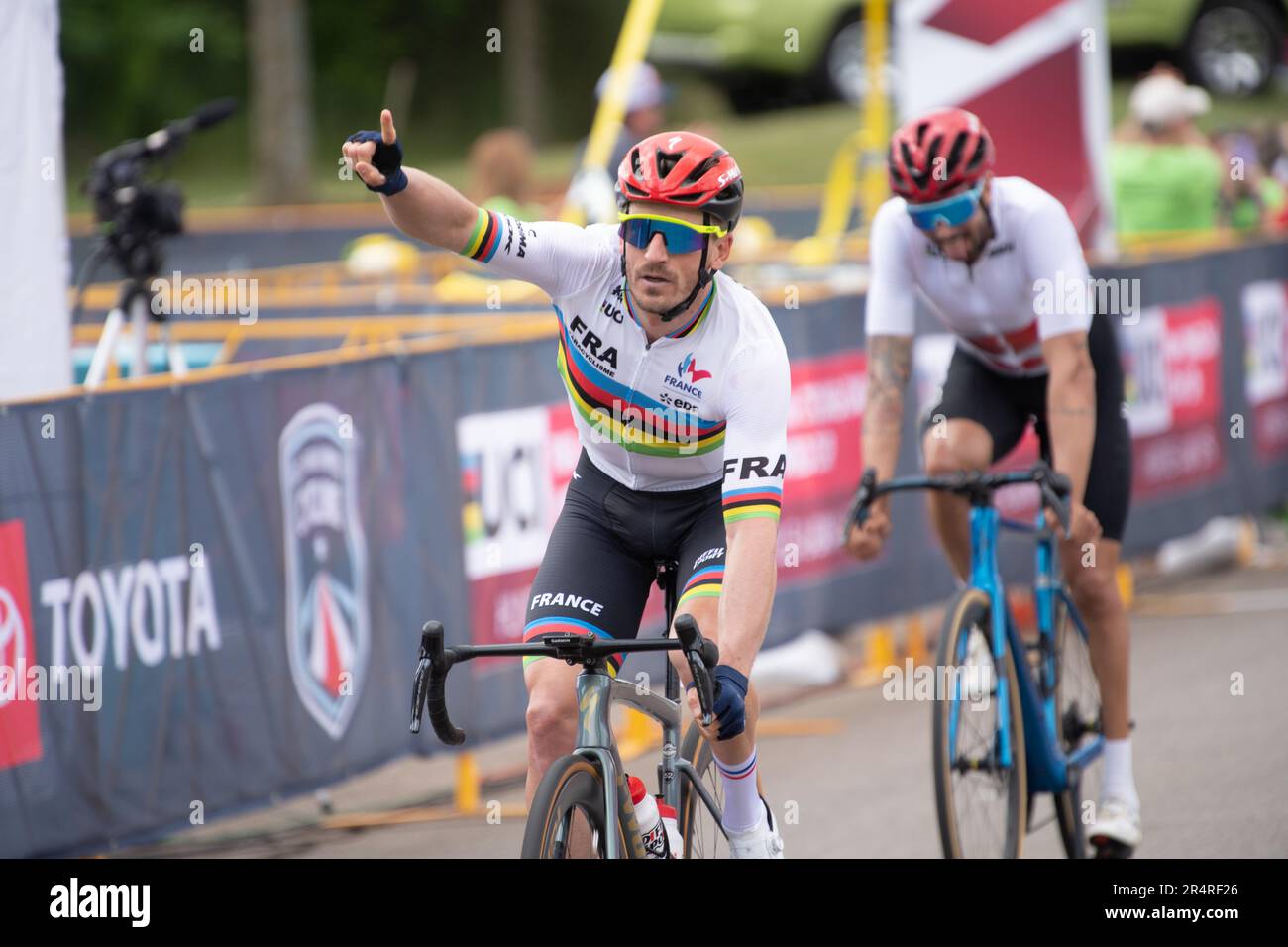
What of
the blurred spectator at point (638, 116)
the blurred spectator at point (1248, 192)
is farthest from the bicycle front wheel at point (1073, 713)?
the blurred spectator at point (1248, 192)

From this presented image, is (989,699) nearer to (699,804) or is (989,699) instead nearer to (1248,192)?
(699,804)

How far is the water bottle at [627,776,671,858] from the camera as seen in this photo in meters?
4.71

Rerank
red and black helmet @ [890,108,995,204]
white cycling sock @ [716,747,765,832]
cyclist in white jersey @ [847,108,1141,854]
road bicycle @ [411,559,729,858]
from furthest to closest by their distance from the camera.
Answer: cyclist in white jersey @ [847,108,1141,854]
red and black helmet @ [890,108,995,204]
white cycling sock @ [716,747,765,832]
road bicycle @ [411,559,729,858]

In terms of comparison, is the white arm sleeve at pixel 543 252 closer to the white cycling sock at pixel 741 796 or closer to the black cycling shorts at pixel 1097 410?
the white cycling sock at pixel 741 796

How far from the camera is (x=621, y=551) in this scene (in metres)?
5.18

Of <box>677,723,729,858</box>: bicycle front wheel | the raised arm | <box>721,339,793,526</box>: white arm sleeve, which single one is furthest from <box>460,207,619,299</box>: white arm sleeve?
<box>677,723,729,858</box>: bicycle front wheel

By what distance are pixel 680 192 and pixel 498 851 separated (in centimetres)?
331

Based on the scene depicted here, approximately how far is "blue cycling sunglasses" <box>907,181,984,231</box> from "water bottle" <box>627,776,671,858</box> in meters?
2.25

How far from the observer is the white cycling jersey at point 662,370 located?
4.73 metres

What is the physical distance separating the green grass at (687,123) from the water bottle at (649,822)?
19.9 meters

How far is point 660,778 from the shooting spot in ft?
16.4

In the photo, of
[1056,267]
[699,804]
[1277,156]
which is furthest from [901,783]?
[1277,156]

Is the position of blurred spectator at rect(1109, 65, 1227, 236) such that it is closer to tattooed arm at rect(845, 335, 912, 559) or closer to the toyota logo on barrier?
tattooed arm at rect(845, 335, 912, 559)

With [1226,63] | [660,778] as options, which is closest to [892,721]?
[660,778]
